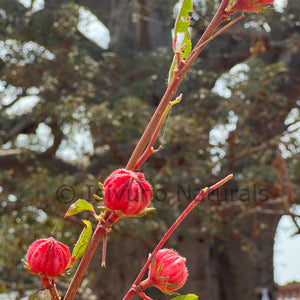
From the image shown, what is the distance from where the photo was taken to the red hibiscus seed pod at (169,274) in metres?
0.31

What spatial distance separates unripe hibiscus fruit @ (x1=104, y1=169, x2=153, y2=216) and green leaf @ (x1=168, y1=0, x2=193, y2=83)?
A: 0.08 meters

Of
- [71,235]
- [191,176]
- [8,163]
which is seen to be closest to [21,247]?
[71,235]

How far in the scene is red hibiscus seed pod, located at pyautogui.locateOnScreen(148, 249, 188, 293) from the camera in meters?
0.31

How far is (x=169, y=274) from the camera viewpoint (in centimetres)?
31

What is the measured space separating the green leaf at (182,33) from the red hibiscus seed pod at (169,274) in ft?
0.42

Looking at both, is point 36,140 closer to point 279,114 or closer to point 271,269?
point 279,114
